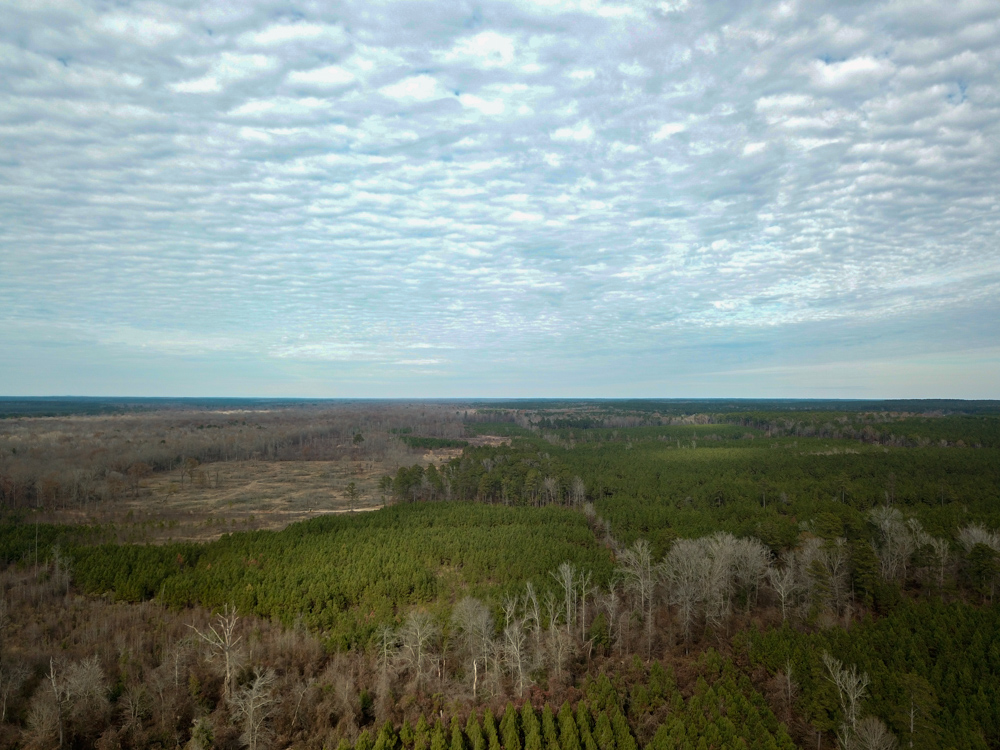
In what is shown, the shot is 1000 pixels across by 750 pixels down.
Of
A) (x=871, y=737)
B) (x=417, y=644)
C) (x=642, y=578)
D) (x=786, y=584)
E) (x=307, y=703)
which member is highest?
(x=786, y=584)

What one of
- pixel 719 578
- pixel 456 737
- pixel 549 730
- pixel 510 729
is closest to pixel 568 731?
pixel 549 730

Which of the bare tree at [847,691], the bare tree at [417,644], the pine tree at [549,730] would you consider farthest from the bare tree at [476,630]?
the bare tree at [847,691]

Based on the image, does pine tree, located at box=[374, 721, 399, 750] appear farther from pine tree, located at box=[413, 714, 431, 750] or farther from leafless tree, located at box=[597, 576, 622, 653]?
leafless tree, located at box=[597, 576, 622, 653]

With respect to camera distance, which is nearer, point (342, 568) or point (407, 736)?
point (407, 736)

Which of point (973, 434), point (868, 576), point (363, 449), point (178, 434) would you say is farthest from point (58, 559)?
point (973, 434)

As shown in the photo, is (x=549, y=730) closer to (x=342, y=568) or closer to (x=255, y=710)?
(x=255, y=710)

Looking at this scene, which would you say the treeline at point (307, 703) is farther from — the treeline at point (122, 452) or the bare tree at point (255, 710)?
the treeline at point (122, 452)

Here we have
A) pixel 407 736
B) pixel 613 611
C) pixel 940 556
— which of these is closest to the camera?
pixel 407 736

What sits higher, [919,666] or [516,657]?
[919,666]
